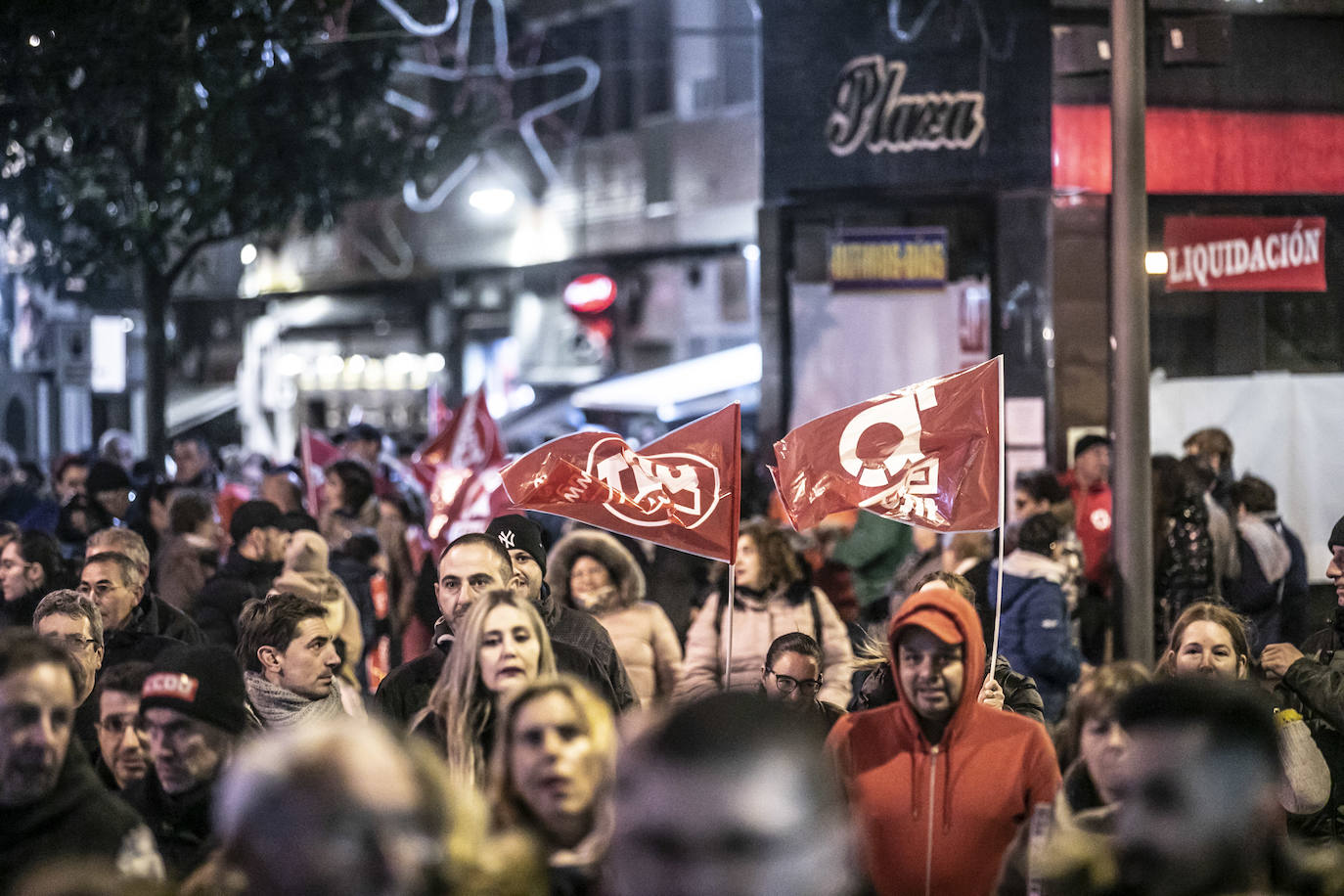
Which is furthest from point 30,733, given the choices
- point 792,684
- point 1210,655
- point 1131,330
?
point 1131,330

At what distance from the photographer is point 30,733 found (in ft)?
12.4

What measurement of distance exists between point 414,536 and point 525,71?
1406cm

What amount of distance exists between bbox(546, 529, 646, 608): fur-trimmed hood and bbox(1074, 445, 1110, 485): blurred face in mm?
4566

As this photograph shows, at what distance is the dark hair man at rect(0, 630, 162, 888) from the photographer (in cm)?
373

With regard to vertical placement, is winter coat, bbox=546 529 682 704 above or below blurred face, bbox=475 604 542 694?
below

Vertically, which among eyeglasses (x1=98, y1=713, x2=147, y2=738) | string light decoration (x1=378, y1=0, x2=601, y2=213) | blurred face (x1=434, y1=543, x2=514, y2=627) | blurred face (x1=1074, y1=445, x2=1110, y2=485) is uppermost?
string light decoration (x1=378, y1=0, x2=601, y2=213)

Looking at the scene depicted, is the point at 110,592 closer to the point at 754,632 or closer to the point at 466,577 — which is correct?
the point at 466,577

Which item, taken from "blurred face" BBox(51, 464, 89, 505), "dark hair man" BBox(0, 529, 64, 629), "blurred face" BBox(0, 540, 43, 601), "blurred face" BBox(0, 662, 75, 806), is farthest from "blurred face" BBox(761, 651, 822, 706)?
"blurred face" BBox(51, 464, 89, 505)

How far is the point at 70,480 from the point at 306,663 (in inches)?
365

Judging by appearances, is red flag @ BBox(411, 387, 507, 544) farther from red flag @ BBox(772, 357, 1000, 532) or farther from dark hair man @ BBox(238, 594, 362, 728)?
dark hair man @ BBox(238, 594, 362, 728)

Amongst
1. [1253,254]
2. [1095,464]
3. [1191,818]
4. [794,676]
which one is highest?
[1253,254]

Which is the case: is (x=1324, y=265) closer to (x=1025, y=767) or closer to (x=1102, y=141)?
(x=1102, y=141)

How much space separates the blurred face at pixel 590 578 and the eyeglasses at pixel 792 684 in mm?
2042

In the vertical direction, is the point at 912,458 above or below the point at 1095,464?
above
